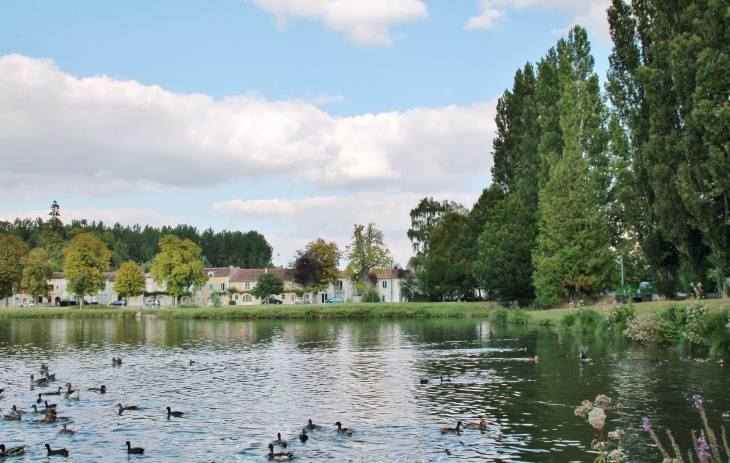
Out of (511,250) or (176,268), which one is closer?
(511,250)

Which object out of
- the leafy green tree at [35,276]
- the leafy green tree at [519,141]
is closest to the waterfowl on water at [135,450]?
the leafy green tree at [519,141]

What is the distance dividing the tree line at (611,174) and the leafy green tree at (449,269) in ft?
0.61

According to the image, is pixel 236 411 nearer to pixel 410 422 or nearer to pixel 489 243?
pixel 410 422

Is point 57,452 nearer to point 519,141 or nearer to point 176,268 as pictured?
point 519,141

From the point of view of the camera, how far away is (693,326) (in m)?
31.2

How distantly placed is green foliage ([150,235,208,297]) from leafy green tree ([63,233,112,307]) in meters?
10.4

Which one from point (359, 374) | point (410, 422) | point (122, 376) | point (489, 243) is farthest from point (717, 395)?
point (489, 243)

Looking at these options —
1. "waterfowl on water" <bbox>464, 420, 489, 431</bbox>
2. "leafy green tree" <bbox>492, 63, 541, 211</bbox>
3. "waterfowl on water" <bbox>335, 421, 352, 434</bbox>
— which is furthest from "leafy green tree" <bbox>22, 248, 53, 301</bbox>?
Result: "waterfowl on water" <bbox>464, 420, 489, 431</bbox>

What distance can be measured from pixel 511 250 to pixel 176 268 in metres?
52.7

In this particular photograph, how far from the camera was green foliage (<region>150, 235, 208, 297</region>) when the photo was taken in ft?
323

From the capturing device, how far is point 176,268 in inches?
3858

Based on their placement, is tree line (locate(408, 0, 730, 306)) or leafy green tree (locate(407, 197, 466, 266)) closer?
tree line (locate(408, 0, 730, 306))

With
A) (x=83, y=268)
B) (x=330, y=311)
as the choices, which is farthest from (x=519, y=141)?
(x=83, y=268)

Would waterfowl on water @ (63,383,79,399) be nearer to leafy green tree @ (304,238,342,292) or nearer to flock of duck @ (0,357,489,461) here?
flock of duck @ (0,357,489,461)
